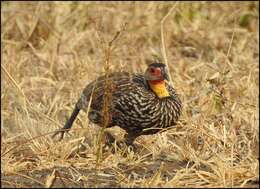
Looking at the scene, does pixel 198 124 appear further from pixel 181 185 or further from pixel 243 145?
pixel 181 185

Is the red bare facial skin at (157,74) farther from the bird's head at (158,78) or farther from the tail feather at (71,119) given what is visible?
the tail feather at (71,119)

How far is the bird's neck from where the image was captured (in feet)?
18.2

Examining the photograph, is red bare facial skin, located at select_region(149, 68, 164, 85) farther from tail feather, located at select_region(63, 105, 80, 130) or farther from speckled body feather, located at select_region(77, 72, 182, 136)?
tail feather, located at select_region(63, 105, 80, 130)

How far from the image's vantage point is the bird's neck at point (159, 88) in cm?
554

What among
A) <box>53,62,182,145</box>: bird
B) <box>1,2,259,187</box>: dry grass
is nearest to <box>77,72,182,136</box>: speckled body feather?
<box>53,62,182,145</box>: bird

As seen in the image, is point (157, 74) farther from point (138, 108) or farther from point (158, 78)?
point (138, 108)

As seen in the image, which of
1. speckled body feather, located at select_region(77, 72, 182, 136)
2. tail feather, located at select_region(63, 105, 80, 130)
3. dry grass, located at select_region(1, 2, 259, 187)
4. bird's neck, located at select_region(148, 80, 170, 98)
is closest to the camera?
dry grass, located at select_region(1, 2, 259, 187)

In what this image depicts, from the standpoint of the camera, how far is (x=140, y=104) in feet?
17.9

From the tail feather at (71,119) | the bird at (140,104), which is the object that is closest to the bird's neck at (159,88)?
the bird at (140,104)

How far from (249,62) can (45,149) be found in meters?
3.21

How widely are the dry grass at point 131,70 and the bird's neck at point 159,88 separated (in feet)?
0.73

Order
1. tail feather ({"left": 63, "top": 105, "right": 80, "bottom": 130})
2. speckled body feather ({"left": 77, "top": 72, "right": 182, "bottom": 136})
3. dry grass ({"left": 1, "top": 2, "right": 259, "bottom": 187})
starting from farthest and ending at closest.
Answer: tail feather ({"left": 63, "top": 105, "right": 80, "bottom": 130}) < speckled body feather ({"left": 77, "top": 72, "right": 182, "bottom": 136}) < dry grass ({"left": 1, "top": 2, "right": 259, "bottom": 187})

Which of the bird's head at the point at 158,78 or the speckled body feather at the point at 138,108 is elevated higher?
the bird's head at the point at 158,78

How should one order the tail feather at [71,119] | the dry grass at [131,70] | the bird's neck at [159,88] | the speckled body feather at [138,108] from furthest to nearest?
the tail feather at [71,119]
the bird's neck at [159,88]
the speckled body feather at [138,108]
the dry grass at [131,70]
